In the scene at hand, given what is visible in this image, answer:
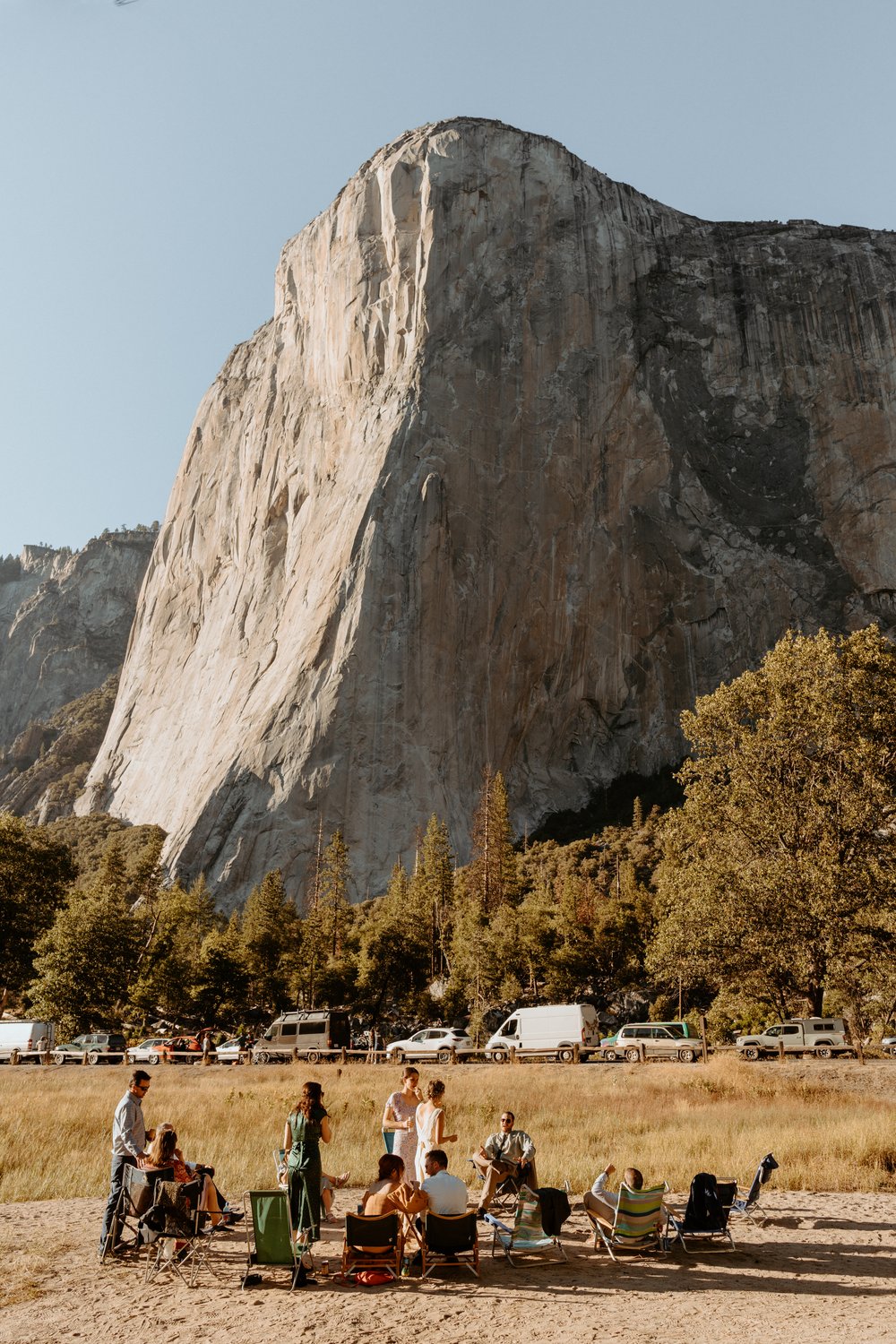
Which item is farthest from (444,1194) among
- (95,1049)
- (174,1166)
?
(95,1049)

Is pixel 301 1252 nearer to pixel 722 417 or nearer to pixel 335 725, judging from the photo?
pixel 335 725

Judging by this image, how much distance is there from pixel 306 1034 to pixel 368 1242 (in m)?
35.7

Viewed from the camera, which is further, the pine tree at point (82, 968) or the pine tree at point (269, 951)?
the pine tree at point (269, 951)

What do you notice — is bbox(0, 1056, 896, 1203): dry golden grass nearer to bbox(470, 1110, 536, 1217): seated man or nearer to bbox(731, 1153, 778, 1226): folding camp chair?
bbox(731, 1153, 778, 1226): folding camp chair

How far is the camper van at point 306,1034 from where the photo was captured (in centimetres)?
4222

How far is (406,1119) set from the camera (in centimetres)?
1140

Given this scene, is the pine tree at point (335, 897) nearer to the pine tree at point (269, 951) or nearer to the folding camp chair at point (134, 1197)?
the pine tree at point (269, 951)

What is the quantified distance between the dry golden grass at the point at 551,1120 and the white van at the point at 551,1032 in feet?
25.9

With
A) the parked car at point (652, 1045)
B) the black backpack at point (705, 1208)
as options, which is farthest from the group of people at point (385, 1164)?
the parked car at point (652, 1045)

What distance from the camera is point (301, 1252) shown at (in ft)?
31.4

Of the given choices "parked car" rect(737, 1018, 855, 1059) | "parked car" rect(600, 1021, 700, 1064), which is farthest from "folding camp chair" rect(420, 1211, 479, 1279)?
"parked car" rect(600, 1021, 700, 1064)

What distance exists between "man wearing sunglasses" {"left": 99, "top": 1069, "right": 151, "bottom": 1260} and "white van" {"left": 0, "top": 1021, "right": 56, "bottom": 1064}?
126 feet

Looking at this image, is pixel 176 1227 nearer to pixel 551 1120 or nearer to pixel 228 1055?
pixel 551 1120

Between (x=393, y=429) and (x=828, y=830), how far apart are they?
259ft
